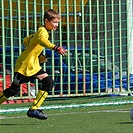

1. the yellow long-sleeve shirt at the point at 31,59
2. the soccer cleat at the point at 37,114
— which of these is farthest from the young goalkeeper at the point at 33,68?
the soccer cleat at the point at 37,114

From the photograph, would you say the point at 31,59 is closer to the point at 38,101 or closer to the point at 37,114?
the point at 38,101

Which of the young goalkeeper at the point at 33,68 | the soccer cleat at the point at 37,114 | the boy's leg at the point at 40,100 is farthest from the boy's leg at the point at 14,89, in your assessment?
the soccer cleat at the point at 37,114

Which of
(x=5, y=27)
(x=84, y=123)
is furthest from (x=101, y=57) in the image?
(x=84, y=123)

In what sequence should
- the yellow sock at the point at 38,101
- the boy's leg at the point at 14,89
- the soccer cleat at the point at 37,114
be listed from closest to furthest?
the soccer cleat at the point at 37,114 < the yellow sock at the point at 38,101 < the boy's leg at the point at 14,89

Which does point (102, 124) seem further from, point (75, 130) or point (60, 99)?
point (60, 99)

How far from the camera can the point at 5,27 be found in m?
13.4

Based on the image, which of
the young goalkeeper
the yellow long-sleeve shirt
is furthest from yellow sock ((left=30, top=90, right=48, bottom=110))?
the yellow long-sleeve shirt

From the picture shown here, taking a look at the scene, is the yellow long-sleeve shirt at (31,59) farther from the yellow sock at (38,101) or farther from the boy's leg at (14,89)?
the yellow sock at (38,101)

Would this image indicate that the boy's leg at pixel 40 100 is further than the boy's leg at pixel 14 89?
No

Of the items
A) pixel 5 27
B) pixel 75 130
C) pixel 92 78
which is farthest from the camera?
pixel 92 78

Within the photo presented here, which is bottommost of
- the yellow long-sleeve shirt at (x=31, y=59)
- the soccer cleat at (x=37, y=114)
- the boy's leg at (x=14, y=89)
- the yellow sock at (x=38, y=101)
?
the soccer cleat at (x=37, y=114)

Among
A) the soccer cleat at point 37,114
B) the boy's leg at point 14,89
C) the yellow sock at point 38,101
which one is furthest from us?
the boy's leg at point 14,89

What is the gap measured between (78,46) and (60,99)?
1151 millimetres

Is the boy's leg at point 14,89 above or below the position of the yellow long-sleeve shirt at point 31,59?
below
